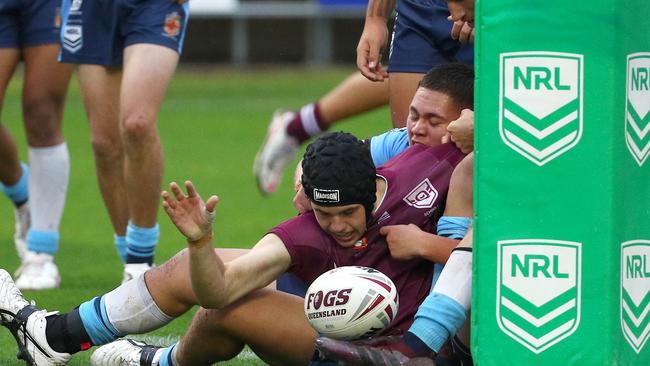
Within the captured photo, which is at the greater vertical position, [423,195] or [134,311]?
[423,195]

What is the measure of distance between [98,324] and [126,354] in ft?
0.65

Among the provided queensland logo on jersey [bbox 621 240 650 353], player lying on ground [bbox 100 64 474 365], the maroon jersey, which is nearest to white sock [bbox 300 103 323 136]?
player lying on ground [bbox 100 64 474 365]

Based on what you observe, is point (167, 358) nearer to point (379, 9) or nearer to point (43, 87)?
point (379, 9)

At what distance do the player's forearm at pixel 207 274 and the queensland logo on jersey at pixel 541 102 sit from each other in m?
0.88

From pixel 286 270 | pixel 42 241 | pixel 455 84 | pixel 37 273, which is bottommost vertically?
pixel 37 273

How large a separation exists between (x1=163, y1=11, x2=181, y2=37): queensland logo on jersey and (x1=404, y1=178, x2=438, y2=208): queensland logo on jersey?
6.76ft

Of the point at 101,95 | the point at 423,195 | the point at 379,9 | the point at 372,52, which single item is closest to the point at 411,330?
the point at 423,195

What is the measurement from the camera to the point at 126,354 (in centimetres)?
421

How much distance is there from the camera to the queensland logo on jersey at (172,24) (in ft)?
19.1

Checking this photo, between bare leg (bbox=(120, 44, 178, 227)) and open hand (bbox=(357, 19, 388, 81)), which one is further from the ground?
open hand (bbox=(357, 19, 388, 81))

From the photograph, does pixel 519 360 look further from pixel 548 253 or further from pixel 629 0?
pixel 629 0

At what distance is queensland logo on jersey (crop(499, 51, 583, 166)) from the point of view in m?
3.32

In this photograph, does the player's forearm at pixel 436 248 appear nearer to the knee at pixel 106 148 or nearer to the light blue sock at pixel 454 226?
the light blue sock at pixel 454 226

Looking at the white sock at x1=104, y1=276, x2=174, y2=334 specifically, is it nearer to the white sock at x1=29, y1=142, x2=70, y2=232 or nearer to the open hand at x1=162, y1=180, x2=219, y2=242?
the open hand at x1=162, y1=180, x2=219, y2=242
